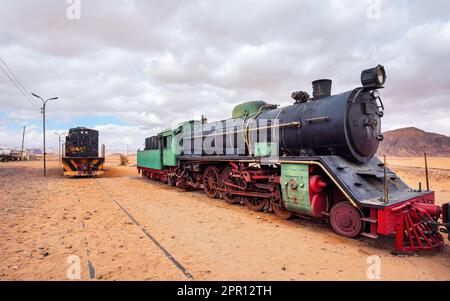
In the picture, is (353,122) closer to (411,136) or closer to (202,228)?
(202,228)

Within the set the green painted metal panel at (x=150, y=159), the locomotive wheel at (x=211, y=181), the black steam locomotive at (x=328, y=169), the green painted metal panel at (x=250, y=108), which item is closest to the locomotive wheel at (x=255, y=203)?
the black steam locomotive at (x=328, y=169)

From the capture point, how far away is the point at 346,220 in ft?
18.1

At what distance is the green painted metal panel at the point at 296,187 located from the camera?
19.8 feet

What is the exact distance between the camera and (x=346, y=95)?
604 centimetres

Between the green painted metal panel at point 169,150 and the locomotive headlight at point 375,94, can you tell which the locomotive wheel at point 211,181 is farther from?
the locomotive headlight at point 375,94

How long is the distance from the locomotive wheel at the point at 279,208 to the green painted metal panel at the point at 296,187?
46 cm

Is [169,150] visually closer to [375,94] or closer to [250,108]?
[250,108]

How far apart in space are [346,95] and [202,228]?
449 cm

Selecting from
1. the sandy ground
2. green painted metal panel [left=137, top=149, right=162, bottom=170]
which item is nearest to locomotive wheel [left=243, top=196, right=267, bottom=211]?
the sandy ground

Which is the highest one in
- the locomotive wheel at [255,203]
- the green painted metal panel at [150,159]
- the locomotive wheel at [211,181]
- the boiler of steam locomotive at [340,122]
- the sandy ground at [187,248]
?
the boiler of steam locomotive at [340,122]

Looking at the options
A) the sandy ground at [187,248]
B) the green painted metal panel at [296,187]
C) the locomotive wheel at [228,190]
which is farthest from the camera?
the locomotive wheel at [228,190]

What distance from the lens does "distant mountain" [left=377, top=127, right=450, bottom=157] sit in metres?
92.1
